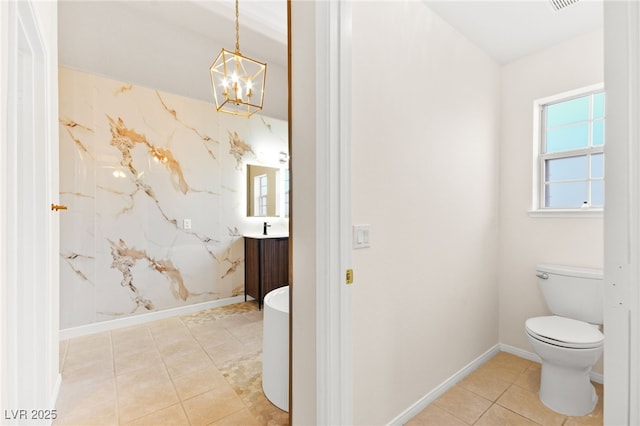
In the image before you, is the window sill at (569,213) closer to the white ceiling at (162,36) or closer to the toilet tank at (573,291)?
the toilet tank at (573,291)

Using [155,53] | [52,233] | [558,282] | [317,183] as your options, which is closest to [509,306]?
[558,282]

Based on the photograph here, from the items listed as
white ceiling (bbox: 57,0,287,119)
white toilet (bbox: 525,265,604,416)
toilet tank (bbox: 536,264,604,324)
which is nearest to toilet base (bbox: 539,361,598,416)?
white toilet (bbox: 525,265,604,416)

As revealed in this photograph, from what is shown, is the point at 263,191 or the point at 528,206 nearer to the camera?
the point at 528,206

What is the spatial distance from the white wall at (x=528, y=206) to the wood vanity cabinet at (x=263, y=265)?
92.7 inches

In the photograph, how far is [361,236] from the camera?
1385 millimetres

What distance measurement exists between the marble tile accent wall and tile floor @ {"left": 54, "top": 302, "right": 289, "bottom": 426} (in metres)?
0.47

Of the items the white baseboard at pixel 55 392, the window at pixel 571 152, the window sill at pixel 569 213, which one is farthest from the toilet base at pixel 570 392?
the white baseboard at pixel 55 392

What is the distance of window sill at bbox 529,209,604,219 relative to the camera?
2037 millimetres

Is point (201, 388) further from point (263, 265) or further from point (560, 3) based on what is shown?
point (560, 3)

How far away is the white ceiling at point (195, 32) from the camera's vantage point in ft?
Result: 6.38

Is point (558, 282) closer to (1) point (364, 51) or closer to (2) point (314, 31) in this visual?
(1) point (364, 51)

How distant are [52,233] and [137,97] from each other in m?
1.93

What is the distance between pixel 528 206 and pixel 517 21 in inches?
52.2

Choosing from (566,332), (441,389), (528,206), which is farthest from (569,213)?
(441,389)
